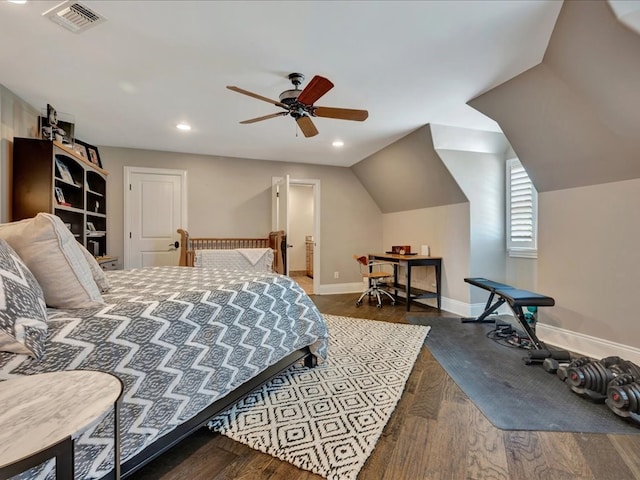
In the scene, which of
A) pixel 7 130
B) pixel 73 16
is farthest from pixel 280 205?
pixel 73 16

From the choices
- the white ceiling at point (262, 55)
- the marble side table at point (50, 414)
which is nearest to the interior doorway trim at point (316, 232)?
the white ceiling at point (262, 55)

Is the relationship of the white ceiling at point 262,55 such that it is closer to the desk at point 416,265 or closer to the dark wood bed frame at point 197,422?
the desk at point 416,265

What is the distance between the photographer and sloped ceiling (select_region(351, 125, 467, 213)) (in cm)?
403

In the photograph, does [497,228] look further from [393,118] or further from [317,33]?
[317,33]

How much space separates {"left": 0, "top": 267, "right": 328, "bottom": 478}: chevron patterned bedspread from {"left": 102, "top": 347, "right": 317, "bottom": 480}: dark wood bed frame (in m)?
0.04

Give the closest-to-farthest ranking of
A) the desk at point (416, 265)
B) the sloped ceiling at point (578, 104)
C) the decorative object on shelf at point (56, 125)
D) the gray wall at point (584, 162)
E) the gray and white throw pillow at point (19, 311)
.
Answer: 1. the gray and white throw pillow at point (19, 311)
2. the sloped ceiling at point (578, 104)
3. the gray wall at point (584, 162)
4. the decorative object on shelf at point (56, 125)
5. the desk at point (416, 265)

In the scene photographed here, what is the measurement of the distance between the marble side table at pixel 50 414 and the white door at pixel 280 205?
384 centimetres

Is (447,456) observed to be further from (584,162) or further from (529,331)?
(584,162)

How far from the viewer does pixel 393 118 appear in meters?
3.46

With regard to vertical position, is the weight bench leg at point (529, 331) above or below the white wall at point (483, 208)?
below

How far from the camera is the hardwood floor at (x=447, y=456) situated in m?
1.37

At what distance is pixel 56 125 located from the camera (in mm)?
3152

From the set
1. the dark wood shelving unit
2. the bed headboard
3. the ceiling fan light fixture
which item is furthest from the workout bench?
the dark wood shelving unit

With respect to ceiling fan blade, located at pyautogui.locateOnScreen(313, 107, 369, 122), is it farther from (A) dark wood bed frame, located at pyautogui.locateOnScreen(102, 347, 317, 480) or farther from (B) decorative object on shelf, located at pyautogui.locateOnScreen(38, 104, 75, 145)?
(B) decorative object on shelf, located at pyautogui.locateOnScreen(38, 104, 75, 145)
